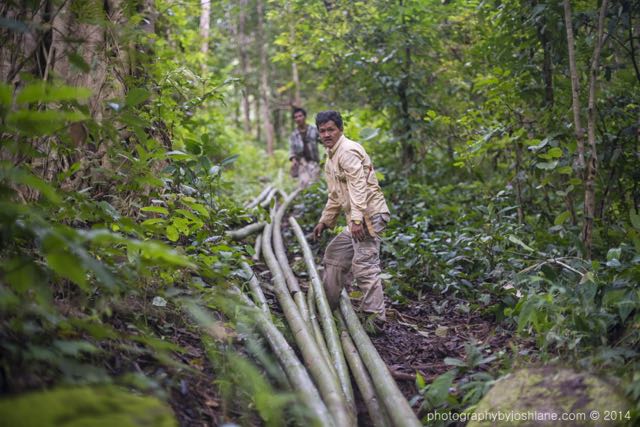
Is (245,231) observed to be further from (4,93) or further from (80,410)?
(80,410)

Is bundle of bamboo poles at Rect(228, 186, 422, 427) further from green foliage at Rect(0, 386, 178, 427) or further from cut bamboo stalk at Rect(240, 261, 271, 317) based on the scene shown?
green foliage at Rect(0, 386, 178, 427)

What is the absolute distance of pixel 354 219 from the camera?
4773 millimetres

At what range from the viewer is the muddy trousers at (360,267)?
4.89 meters

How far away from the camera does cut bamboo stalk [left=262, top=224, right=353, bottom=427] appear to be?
298cm

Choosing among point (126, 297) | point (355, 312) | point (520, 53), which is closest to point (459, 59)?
point (520, 53)

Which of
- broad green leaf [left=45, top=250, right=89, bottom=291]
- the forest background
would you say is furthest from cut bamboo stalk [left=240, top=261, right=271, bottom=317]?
broad green leaf [left=45, top=250, right=89, bottom=291]

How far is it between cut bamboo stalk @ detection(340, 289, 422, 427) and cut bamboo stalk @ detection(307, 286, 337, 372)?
0.84ft

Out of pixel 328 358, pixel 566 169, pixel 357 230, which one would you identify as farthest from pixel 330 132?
pixel 328 358

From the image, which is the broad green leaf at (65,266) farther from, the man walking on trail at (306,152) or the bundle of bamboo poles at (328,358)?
the man walking on trail at (306,152)

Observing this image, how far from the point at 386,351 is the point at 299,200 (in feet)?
19.0

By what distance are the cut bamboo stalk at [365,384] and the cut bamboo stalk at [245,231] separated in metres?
2.41

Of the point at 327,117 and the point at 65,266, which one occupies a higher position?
the point at 327,117

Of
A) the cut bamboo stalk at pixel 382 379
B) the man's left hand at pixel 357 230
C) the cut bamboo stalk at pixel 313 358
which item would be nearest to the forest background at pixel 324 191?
the cut bamboo stalk at pixel 382 379

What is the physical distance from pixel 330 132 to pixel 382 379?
93.8 inches
